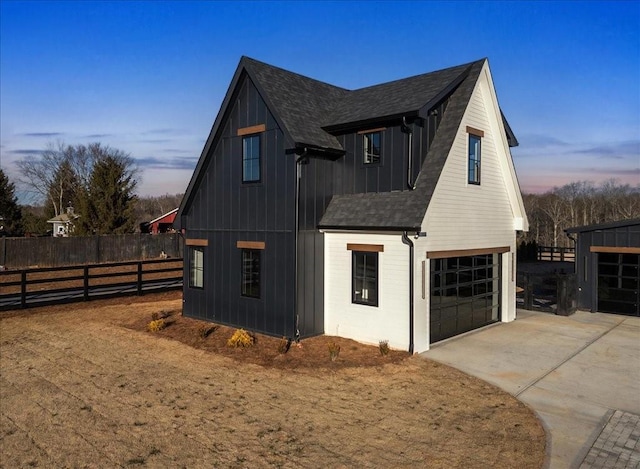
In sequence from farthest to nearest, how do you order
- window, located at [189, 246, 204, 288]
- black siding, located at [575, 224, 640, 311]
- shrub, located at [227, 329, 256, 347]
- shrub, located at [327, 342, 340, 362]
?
1. black siding, located at [575, 224, 640, 311]
2. window, located at [189, 246, 204, 288]
3. shrub, located at [227, 329, 256, 347]
4. shrub, located at [327, 342, 340, 362]

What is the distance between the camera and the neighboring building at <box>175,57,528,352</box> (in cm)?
1177

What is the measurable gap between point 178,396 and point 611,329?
Answer: 12623mm

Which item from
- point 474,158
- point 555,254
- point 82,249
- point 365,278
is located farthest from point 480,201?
point 555,254

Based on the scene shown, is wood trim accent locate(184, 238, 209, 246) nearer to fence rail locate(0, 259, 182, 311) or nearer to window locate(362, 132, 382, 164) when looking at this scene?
fence rail locate(0, 259, 182, 311)

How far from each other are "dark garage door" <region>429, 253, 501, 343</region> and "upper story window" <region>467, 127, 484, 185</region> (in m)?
2.31

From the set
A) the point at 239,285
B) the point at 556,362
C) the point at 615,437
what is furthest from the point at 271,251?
the point at 615,437

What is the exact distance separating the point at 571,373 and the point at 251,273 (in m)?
8.34

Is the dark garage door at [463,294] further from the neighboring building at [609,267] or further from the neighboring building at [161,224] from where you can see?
the neighboring building at [161,224]

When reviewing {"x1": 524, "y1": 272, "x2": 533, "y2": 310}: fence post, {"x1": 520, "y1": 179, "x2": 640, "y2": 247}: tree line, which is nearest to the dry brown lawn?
{"x1": 524, "y1": 272, "x2": 533, "y2": 310}: fence post

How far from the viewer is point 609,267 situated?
55.4ft

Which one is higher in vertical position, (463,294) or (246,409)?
(463,294)

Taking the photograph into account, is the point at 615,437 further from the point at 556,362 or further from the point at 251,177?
the point at 251,177

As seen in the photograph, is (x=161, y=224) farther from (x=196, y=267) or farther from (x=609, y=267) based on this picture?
(x=609, y=267)

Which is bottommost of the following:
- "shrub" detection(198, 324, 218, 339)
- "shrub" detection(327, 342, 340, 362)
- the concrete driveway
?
the concrete driveway
